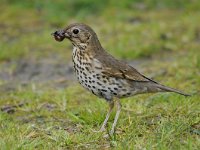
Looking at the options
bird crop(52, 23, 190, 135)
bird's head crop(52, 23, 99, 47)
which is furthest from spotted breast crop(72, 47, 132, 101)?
bird's head crop(52, 23, 99, 47)

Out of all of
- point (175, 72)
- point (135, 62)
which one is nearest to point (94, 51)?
point (175, 72)

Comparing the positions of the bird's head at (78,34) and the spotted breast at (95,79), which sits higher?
the bird's head at (78,34)

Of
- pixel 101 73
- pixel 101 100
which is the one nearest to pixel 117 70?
pixel 101 73

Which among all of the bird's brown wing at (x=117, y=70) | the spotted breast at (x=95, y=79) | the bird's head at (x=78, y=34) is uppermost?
the bird's head at (x=78, y=34)

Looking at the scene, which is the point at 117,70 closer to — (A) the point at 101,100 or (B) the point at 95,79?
(B) the point at 95,79

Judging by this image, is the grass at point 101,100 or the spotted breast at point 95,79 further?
the spotted breast at point 95,79

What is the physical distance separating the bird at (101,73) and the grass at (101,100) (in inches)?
12.7

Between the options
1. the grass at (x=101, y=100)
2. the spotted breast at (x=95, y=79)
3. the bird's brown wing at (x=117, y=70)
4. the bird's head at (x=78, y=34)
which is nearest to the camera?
the grass at (x=101, y=100)

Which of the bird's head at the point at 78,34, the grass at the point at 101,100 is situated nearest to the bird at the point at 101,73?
the bird's head at the point at 78,34

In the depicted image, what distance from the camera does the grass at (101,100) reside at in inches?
244

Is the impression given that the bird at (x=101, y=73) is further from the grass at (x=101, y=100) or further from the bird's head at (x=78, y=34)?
the grass at (x=101, y=100)

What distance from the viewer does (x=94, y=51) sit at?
681 cm

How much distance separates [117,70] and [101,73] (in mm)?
258

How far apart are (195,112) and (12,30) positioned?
6611 millimetres
